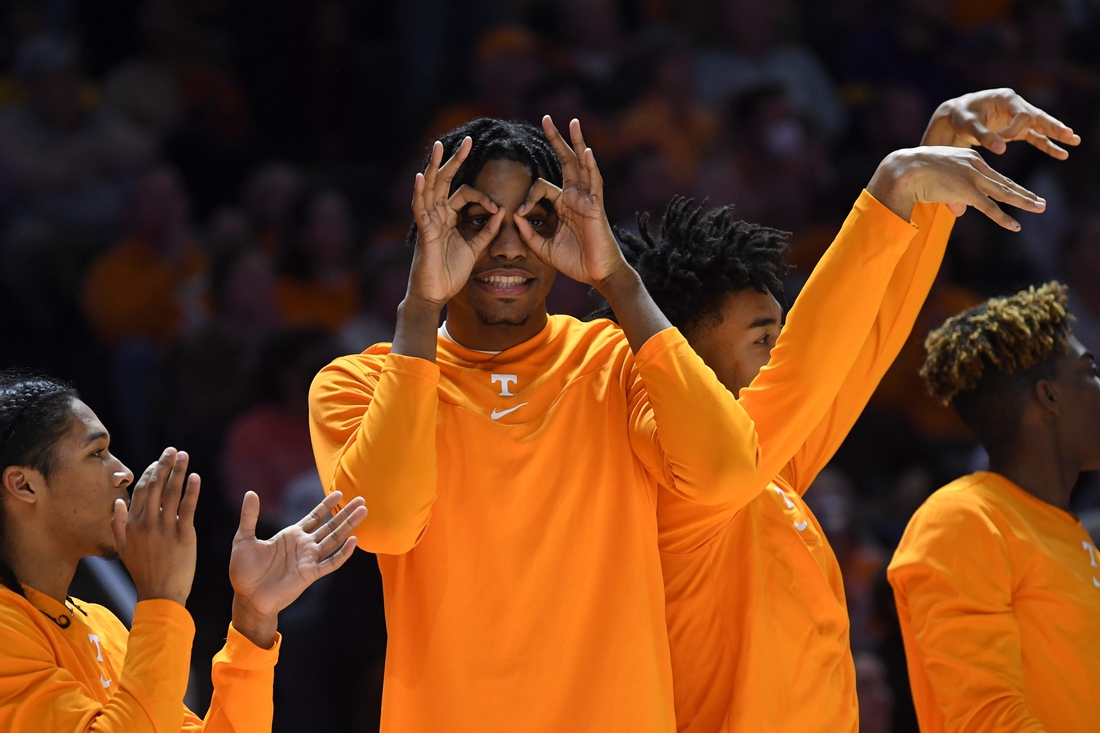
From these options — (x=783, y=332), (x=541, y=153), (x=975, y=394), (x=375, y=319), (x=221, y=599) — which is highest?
(x=541, y=153)

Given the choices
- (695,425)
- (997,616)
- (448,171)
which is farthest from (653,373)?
(997,616)

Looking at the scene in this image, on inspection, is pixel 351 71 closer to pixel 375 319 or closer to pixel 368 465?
pixel 375 319

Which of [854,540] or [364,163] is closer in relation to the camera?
[854,540]

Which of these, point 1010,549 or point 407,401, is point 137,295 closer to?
point 407,401

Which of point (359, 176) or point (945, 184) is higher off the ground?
point (945, 184)

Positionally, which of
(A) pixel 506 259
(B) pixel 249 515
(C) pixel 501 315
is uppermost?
(A) pixel 506 259

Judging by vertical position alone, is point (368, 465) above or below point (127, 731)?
above

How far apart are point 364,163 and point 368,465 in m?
5.56

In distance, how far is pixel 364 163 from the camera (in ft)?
25.8

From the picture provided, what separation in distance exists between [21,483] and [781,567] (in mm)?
1513

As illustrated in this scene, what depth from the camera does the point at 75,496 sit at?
8.92 ft

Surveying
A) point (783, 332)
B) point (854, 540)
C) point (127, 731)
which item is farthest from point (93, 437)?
point (854, 540)

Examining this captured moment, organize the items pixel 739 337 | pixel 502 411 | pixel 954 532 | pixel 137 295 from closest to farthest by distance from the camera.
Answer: pixel 502 411
pixel 739 337
pixel 954 532
pixel 137 295

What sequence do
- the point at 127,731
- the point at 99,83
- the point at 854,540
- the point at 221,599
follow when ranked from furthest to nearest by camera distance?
the point at 99,83
the point at 854,540
the point at 221,599
the point at 127,731
